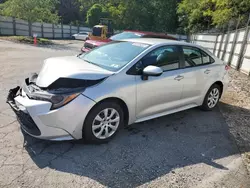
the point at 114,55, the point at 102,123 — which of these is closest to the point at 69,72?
the point at 102,123

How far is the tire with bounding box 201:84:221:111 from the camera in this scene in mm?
4844

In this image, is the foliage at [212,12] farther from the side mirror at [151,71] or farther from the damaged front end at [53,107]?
the damaged front end at [53,107]

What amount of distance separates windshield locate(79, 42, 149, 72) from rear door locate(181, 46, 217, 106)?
1.01m

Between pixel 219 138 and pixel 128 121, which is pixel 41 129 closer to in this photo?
pixel 128 121

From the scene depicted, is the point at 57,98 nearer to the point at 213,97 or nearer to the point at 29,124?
the point at 29,124

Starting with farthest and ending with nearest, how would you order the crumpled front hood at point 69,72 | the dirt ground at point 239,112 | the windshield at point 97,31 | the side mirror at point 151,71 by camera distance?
1. the windshield at point 97,31
2. the dirt ground at point 239,112
3. the side mirror at point 151,71
4. the crumpled front hood at point 69,72

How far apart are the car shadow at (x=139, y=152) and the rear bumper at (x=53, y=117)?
0.27 metres

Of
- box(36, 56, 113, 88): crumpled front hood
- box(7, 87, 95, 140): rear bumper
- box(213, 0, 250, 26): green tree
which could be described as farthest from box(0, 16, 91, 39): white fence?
box(7, 87, 95, 140): rear bumper

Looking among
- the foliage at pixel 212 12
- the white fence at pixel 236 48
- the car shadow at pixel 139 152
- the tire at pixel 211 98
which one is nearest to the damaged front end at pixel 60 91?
the car shadow at pixel 139 152

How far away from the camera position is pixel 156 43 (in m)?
3.91

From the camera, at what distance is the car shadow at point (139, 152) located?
2740mm

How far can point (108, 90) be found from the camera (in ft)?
10.2

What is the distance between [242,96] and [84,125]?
5195mm

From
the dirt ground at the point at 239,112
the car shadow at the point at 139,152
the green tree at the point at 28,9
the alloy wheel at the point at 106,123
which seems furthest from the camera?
the green tree at the point at 28,9
